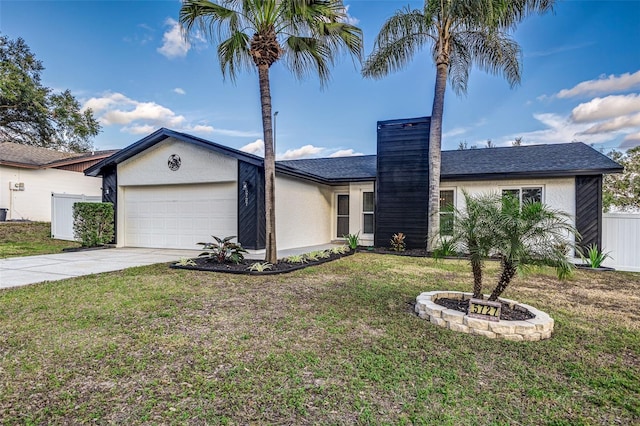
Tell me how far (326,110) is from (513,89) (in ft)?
25.7

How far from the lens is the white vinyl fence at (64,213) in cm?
1312

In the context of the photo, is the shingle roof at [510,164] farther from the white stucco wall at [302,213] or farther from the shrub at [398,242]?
the shrub at [398,242]

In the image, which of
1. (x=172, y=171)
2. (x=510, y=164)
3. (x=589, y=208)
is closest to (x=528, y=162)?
(x=510, y=164)

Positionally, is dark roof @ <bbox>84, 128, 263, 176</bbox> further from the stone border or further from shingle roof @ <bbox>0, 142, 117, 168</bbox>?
shingle roof @ <bbox>0, 142, 117, 168</bbox>

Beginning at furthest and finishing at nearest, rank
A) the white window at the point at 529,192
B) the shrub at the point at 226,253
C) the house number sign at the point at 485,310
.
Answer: the white window at the point at 529,192 < the shrub at the point at 226,253 < the house number sign at the point at 485,310

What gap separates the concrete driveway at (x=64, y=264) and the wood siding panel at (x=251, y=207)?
175 centimetres

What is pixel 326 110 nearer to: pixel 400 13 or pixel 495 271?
pixel 400 13

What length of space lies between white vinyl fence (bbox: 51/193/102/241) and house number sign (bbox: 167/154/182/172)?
4.54m

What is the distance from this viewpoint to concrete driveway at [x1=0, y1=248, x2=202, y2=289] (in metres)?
6.12

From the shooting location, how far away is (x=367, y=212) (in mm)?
13039

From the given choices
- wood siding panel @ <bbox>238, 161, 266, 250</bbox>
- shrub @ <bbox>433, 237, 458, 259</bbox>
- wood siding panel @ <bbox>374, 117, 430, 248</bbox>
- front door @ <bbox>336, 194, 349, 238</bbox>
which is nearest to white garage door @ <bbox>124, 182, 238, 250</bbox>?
wood siding panel @ <bbox>238, 161, 266, 250</bbox>

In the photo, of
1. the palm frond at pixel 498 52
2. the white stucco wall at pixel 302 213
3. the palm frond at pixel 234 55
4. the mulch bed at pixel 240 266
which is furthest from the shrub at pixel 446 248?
the palm frond at pixel 498 52

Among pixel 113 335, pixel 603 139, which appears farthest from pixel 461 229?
pixel 603 139

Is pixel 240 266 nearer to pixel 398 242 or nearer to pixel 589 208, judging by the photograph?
pixel 398 242
